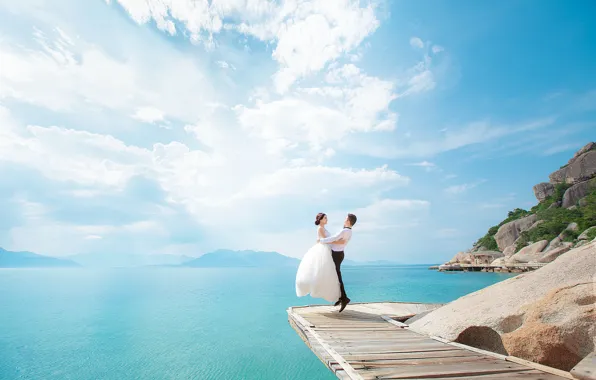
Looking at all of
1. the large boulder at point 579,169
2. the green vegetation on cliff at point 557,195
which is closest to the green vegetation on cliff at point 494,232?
the green vegetation on cliff at point 557,195

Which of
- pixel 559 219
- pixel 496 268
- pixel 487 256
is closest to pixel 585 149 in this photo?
pixel 559 219

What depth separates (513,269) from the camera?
64375 mm

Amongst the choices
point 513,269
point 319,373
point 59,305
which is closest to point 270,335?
point 319,373

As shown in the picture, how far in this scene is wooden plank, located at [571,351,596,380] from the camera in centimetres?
353

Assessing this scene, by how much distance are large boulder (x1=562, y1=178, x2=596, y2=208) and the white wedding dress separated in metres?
88.6

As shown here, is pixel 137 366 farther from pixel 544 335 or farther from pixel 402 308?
pixel 544 335

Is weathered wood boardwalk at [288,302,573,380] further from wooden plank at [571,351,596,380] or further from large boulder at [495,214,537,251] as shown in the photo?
large boulder at [495,214,537,251]

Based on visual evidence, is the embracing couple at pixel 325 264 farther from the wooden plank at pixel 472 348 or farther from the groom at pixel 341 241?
the wooden plank at pixel 472 348

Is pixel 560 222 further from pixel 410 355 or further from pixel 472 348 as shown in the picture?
pixel 410 355

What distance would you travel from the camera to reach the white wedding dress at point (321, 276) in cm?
909

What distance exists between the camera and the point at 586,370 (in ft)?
12.0

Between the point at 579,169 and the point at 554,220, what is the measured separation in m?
23.3

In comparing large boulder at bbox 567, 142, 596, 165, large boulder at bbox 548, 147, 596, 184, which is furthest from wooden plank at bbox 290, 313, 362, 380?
large boulder at bbox 567, 142, 596, 165

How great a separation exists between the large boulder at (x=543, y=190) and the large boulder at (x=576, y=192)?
1240 centimetres
